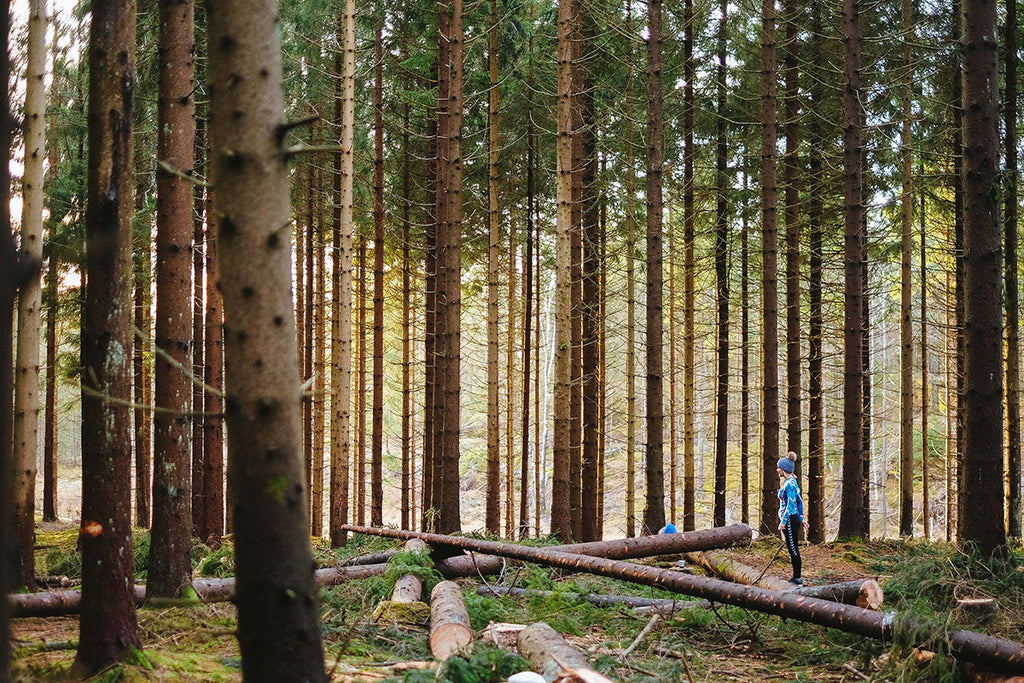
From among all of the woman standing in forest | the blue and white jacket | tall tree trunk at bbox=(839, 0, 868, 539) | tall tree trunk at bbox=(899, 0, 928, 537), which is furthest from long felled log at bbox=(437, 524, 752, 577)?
tall tree trunk at bbox=(899, 0, 928, 537)

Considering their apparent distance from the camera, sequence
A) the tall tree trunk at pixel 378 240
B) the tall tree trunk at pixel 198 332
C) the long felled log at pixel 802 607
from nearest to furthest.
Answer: the long felled log at pixel 802 607
the tall tree trunk at pixel 198 332
the tall tree trunk at pixel 378 240

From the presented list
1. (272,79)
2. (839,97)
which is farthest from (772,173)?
(272,79)

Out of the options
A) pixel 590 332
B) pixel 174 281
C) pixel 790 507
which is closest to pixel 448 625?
pixel 174 281

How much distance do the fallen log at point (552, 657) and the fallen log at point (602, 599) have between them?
6.58 feet

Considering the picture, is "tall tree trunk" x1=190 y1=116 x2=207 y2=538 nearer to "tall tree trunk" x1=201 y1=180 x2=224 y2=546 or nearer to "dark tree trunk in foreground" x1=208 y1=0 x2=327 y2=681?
"tall tree trunk" x1=201 y1=180 x2=224 y2=546

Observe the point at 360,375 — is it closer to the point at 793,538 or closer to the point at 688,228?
the point at 688,228

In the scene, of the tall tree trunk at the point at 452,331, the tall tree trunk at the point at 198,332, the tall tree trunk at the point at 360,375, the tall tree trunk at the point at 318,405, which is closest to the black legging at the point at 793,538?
the tall tree trunk at the point at 452,331

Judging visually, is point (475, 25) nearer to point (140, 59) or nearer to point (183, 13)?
point (140, 59)

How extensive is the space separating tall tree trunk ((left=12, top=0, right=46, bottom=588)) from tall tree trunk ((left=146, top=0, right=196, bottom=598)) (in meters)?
3.41

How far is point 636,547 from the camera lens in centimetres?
1035

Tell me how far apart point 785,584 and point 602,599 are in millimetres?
2487

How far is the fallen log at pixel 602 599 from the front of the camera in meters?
8.10

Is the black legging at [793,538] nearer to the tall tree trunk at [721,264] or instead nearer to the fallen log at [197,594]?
the fallen log at [197,594]

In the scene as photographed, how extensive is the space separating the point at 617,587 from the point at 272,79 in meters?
8.68
